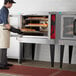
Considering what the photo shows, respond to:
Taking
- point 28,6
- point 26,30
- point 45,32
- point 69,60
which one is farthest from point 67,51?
point 28,6

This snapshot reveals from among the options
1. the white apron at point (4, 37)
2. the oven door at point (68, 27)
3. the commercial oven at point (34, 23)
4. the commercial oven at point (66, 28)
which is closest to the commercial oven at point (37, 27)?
the commercial oven at point (34, 23)

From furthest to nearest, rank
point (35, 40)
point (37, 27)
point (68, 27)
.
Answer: point (37, 27) → point (35, 40) → point (68, 27)

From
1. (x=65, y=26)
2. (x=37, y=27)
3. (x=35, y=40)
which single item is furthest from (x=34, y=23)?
(x=65, y=26)

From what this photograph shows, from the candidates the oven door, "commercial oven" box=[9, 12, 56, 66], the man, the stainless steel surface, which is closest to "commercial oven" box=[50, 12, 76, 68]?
the oven door

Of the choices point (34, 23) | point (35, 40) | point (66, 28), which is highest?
point (34, 23)

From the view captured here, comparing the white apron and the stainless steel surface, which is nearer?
the white apron

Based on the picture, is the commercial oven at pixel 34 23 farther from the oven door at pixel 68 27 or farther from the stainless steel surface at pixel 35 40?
the oven door at pixel 68 27

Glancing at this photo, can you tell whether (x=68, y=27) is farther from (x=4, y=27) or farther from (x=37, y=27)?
(x=4, y=27)

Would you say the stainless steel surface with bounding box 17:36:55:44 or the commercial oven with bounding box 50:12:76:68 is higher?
the commercial oven with bounding box 50:12:76:68

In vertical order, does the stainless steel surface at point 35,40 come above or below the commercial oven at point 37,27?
below

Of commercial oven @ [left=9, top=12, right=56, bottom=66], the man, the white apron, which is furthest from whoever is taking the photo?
commercial oven @ [left=9, top=12, right=56, bottom=66]

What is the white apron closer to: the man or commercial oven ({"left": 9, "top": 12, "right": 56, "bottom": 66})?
the man

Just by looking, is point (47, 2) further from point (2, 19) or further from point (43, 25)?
point (2, 19)

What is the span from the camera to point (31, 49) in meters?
6.31
